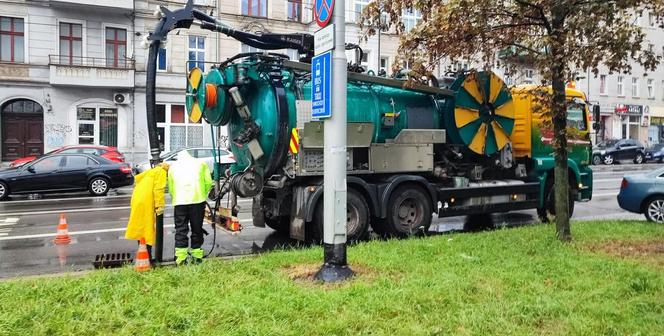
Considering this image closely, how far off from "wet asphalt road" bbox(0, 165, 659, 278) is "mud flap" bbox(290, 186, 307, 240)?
2.29ft

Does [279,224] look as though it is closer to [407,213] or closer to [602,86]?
[407,213]

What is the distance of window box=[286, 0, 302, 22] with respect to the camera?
31.0 metres

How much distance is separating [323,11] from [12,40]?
24327 mm

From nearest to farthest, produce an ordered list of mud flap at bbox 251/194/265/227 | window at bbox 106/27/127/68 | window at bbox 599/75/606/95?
mud flap at bbox 251/194/265/227 < window at bbox 106/27/127/68 < window at bbox 599/75/606/95

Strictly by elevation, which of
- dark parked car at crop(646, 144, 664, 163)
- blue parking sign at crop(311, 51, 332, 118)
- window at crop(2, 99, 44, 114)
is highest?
window at crop(2, 99, 44, 114)

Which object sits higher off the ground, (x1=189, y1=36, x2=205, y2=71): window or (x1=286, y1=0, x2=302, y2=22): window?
(x1=286, y1=0, x2=302, y2=22): window

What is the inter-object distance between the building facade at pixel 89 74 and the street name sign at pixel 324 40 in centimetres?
1879

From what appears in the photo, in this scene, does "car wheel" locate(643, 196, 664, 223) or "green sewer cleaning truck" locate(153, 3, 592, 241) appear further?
"car wheel" locate(643, 196, 664, 223)

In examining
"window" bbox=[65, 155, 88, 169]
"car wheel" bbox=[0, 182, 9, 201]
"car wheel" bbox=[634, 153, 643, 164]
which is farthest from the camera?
"car wheel" bbox=[634, 153, 643, 164]

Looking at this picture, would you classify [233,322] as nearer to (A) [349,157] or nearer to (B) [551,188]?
(A) [349,157]

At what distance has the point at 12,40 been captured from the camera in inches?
998

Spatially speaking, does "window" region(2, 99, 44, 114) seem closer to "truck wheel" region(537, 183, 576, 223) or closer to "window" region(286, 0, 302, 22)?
"window" region(286, 0, 302, 22)

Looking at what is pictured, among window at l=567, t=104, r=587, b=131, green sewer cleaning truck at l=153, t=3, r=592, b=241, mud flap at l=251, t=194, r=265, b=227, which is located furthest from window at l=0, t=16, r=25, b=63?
window at l=567, t=104, r=587, b=131

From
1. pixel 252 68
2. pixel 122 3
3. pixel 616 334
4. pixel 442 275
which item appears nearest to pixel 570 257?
pixel 442 275
